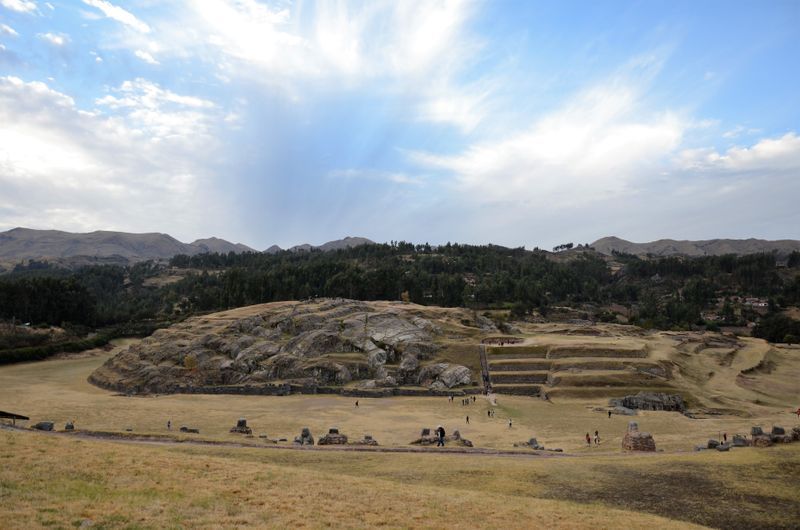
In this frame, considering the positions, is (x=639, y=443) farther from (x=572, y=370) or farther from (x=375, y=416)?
(x=572, y=370)

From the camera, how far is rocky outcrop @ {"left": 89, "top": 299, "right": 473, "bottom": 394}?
7956cm

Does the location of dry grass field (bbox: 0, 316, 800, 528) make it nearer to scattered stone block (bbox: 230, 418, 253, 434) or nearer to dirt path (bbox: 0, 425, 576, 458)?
dirt path (bbox: 0, 425, 576, 458)

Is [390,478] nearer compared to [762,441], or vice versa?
[390,478]

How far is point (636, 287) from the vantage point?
650ft

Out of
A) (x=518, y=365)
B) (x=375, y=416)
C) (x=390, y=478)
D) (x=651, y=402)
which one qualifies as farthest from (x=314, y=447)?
(x=518, y=365)

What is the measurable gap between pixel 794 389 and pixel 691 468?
61302 mm

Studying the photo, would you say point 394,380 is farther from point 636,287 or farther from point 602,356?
point 636,287

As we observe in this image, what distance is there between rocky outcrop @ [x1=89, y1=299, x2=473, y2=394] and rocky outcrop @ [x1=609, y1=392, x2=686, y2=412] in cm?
2334

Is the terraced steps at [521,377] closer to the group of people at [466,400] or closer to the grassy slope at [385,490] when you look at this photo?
the group of people at [466,400]

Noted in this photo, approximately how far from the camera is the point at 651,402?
63281mm

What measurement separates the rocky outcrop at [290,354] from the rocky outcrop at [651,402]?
919 inches

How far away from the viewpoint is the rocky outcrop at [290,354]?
7956cm

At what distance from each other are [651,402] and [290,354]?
2160 inches

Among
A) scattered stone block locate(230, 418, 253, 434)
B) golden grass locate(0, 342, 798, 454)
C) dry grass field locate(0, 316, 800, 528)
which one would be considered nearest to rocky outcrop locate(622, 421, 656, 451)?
golden grass locate(0, 342, 798, 454)
